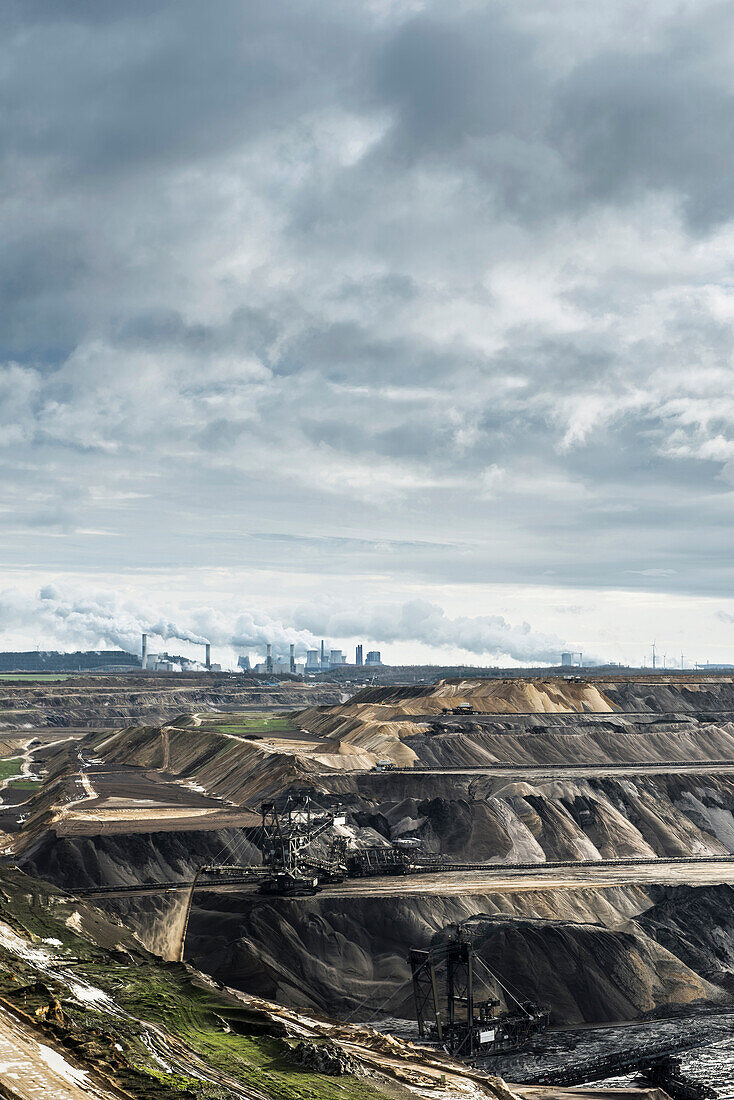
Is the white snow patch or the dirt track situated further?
the dirt track

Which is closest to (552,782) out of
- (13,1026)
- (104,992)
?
(104,992)

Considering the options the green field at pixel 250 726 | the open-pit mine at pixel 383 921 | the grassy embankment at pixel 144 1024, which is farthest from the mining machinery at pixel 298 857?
the green field at pixel 250 726

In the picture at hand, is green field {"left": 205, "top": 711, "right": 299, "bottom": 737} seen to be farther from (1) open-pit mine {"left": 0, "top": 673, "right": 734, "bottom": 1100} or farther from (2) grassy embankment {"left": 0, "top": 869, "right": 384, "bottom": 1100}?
(2) grassy embankment {"left": 0, "top": 869, "right": 384, "bottom": 1100}

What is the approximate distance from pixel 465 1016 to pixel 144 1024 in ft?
75.9

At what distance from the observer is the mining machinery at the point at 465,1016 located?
48.7 meters

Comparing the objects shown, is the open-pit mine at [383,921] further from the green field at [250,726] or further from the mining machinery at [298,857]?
the green field at [250,726]

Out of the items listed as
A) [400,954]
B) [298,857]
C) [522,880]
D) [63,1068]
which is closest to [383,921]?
[400,954]

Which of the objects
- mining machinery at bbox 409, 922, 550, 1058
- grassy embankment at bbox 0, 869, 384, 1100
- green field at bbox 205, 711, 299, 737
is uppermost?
grassy embankment at bbox 0, 869, 384, 1100

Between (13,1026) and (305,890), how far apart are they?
37.1 meters

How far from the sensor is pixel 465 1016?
53219mm

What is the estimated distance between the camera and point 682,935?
63844 mm

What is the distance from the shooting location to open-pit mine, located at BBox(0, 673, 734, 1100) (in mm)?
36719

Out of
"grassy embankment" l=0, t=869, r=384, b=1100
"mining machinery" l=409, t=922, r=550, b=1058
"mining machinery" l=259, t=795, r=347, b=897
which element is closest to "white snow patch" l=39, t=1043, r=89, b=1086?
"grassy embankment" l=0, t=869, r=384, b=1100

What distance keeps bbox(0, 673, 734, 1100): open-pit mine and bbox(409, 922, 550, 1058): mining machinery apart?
0.16 meters
